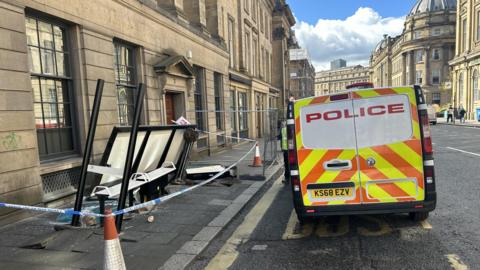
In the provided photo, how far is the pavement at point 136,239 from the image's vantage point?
387 cm

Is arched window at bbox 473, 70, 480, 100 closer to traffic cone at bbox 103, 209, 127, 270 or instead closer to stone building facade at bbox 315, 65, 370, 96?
traffic cone at bbox 103, 209, 127, 270

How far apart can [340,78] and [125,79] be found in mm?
167262

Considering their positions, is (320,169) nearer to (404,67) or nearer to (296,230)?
(296,230)

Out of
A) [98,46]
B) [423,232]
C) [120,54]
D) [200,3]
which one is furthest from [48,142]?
[200,3]

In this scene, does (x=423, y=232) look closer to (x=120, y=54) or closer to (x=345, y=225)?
(x=345, y=225)

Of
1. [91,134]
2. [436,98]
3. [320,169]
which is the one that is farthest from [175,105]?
[436,98]

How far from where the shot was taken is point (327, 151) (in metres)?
4.48

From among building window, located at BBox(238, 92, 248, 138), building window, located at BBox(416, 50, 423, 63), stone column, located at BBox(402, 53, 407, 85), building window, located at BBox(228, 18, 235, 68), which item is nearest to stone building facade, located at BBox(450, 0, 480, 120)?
building window, located at BBox(416, 50, 423, 63)

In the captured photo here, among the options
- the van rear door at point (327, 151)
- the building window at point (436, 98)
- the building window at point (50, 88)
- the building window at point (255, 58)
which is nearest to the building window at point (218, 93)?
the building window at point (255, 58)

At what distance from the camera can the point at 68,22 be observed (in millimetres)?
6867

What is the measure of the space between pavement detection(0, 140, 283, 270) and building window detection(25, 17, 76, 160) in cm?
161

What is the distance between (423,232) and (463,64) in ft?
171

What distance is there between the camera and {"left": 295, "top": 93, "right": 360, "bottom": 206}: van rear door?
4.43 m

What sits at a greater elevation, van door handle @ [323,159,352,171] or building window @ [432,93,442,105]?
building window @ [432,93,442,105]
